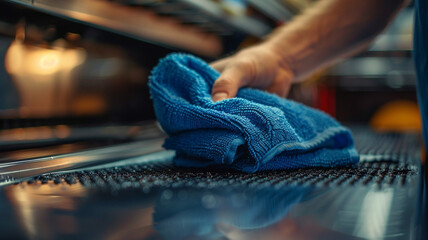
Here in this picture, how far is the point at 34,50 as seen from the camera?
28.5 inches

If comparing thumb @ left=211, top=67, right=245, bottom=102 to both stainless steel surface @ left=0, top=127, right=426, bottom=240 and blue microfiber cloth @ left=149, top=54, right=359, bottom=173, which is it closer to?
blue microfiber cloth @ left=149, top=54, right=359, bottom=173

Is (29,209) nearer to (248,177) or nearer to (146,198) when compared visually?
(146,198)

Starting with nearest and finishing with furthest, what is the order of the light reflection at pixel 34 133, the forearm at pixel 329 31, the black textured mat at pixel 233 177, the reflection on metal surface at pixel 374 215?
the reflection on metal surface at pixel 374 215 → the black textured mat at pixel 233 177 → the light reflection at pixel 34 133 → the forearm at pixel 329 31

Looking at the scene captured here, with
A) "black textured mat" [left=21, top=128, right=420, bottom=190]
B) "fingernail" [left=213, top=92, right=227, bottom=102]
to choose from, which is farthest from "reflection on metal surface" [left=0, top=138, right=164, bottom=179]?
"fingernail" [left=213, top=92, right=227, bottom=102]

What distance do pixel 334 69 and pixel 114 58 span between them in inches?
67.7

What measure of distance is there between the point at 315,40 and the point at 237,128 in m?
0.47

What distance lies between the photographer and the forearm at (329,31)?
78cm

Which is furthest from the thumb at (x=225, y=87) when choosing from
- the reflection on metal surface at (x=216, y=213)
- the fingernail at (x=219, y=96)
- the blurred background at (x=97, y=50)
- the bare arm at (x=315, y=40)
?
the blurred background at (x=97, y=50)

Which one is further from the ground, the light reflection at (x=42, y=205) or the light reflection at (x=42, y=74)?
the light reflection at (x=42, y=74)

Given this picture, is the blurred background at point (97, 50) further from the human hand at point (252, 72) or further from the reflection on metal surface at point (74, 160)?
the human hand at point (252, 72)

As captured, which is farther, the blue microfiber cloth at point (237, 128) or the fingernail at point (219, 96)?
the fingernail at point (219, 96)

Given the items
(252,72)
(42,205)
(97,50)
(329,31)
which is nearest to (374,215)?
(42,205)

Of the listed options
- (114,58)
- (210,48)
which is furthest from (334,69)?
(114,58)

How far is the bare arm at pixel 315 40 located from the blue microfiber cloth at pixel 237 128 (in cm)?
15
